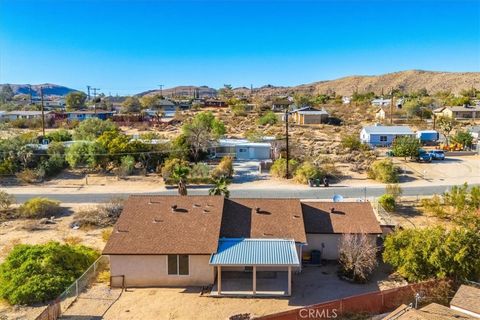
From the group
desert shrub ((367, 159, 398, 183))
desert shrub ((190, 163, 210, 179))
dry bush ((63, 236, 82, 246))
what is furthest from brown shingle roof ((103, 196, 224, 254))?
desert shrub ((367, 159, 398, 183))

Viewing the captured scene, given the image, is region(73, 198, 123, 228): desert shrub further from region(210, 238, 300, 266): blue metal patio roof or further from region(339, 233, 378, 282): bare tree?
region(339, 233, 378, 282): bare tree

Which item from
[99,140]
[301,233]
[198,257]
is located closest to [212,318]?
[198,257]

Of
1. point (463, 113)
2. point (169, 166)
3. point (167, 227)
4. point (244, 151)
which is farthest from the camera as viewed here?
point (463, 113)

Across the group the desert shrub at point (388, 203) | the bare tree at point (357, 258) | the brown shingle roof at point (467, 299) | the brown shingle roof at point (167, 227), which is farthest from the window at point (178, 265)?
the desert shrub at point (388, 203)

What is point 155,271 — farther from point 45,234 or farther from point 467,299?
point 467,299

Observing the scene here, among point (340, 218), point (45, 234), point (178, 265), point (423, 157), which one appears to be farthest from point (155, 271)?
point (423, 157)
